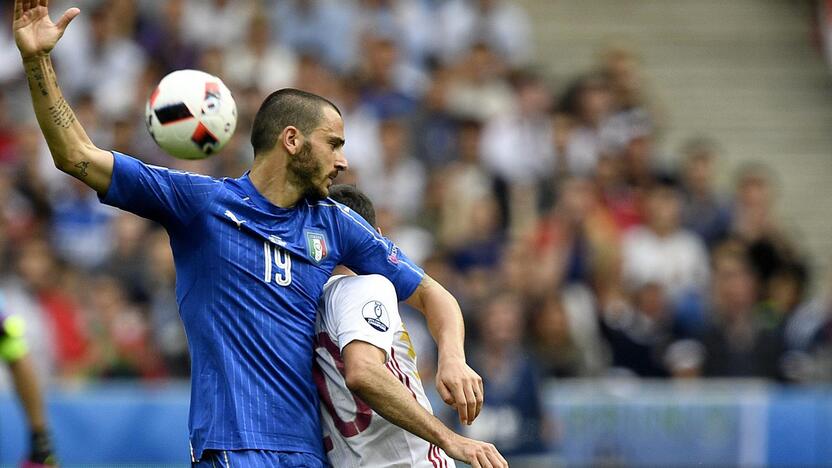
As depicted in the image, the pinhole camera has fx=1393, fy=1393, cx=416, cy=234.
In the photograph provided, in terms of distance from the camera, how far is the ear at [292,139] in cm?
556

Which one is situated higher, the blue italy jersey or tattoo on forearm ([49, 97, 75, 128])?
tattoo on forearm ([49, 97, 75, 128])

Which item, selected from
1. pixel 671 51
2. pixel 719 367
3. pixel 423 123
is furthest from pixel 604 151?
pixel 671 51

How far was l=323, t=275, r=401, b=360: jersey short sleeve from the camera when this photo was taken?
207 inches

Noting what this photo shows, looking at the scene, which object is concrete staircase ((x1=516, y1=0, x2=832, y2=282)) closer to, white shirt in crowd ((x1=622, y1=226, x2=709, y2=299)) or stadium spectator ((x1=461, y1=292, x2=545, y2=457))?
white shirt in crowd ((x1=622, y1=226, x2=709, y2=299))

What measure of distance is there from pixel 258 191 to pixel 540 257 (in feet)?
26.8

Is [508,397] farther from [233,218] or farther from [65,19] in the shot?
[65,19]

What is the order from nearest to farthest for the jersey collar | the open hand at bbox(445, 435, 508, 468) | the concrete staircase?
1. the open hand at bbox(445, 435, 508, 468)
2. the jersey collar
3. the concrete staircase

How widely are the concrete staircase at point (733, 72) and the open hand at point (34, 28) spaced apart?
12.7 meters

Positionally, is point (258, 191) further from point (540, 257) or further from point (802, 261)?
point (802, 261)

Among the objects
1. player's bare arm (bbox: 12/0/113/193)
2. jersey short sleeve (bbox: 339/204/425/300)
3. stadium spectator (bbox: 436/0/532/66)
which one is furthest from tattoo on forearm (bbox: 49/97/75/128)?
stadium spectator (bbox: 436/0/532/66)

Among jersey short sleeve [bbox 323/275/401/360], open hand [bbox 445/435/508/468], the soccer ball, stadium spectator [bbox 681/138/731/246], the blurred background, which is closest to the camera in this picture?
open hand [bbox 445/435/508/468]

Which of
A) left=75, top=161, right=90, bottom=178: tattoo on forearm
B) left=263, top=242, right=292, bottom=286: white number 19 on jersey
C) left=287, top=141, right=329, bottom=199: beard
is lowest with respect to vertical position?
left=263, top=242, right=292, bottom=286: white number 19 on jersey

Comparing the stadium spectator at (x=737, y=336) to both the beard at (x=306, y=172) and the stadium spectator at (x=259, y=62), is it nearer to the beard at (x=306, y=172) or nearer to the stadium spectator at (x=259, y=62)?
the stadium spectator at (x=259, y=62)

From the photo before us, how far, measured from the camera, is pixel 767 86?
18844 mm
